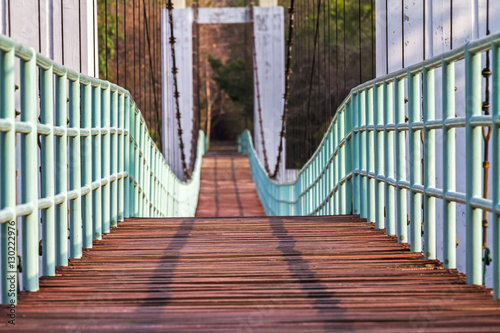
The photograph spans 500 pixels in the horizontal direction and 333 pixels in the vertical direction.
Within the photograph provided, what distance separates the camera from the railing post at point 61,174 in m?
3.07

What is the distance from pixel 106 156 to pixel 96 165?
0.31 metres

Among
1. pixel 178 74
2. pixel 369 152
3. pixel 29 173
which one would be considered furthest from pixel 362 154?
pixel 178 74

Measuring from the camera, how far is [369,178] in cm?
460

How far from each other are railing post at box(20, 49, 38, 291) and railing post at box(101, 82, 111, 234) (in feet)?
4.72

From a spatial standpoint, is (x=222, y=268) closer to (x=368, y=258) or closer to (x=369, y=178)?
(x=368, y=258)

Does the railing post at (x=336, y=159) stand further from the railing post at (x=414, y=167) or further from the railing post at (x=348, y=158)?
the railing post at (x=414, y=167)

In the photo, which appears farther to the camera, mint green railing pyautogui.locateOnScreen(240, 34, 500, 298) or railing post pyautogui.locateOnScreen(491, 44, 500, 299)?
mint green railing pyautogui.locateOnScreen(240, 34, 500, 298)

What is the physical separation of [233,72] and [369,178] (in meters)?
A: 27.6

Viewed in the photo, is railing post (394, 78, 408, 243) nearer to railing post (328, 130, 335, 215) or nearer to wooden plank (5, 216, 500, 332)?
wooden plank (5, 216, 500, 332)

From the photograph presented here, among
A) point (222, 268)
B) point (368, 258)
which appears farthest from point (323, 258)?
point (222, 268)

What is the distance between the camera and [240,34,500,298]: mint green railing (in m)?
2.63

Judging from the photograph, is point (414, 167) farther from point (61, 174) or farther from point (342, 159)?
point (342, 159)

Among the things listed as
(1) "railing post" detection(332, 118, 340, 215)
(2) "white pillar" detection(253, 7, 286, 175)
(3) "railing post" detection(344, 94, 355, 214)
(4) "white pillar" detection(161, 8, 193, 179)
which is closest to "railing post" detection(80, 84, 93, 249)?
(3) "railing post" detection(344, 94, 355, 214)

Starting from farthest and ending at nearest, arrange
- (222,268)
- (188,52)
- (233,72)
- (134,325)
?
(233,72)
(188,52)
(222,268)
(134,325)
